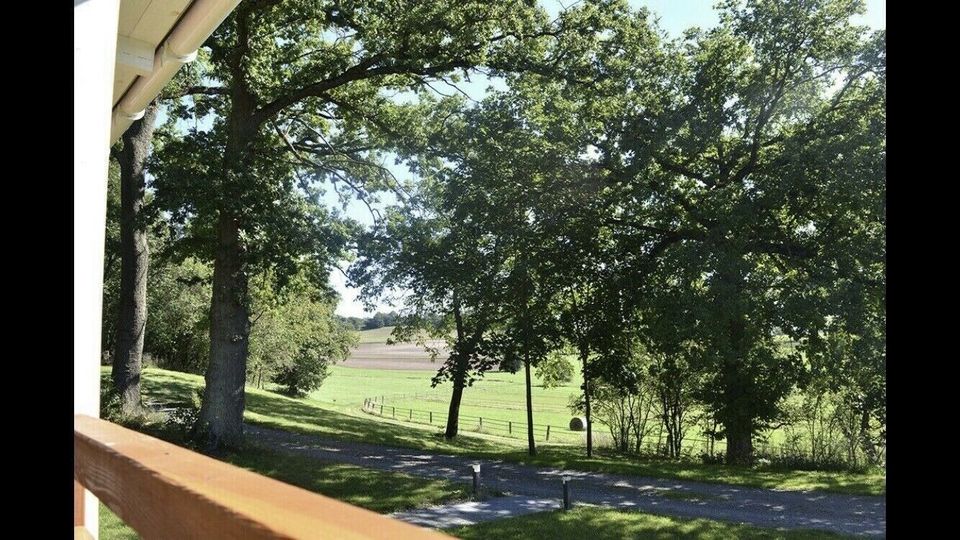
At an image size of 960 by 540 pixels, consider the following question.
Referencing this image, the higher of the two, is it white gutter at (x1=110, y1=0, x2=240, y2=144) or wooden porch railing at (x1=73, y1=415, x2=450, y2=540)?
white gutter at (x1=110, y1=0, x2=240, y2=144)

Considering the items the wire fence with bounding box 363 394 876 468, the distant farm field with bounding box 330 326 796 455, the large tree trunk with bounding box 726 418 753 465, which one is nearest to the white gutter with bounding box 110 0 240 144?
the large tree trunk with bounding box 726 418 753 465

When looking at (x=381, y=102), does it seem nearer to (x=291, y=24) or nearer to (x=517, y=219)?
(x=291, y=24)

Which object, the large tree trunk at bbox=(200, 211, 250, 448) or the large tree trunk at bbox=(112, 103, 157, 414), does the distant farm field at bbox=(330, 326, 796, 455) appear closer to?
the large tree trunk at bbox=(200, 211, 250, 448)

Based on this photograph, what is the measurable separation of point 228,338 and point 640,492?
516 centimetres

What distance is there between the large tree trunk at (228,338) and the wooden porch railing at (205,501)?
8.47m

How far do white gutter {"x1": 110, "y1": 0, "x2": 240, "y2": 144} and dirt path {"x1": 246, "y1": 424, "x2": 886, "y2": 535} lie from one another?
17.9ft

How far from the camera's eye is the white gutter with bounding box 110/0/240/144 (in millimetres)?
1966

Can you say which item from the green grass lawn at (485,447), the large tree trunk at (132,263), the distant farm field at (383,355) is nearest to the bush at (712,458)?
the green grass lawn at (485,447)

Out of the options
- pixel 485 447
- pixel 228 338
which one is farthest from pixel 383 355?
pixel 228 338

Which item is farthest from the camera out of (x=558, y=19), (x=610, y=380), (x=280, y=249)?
(x=610, y=380)
